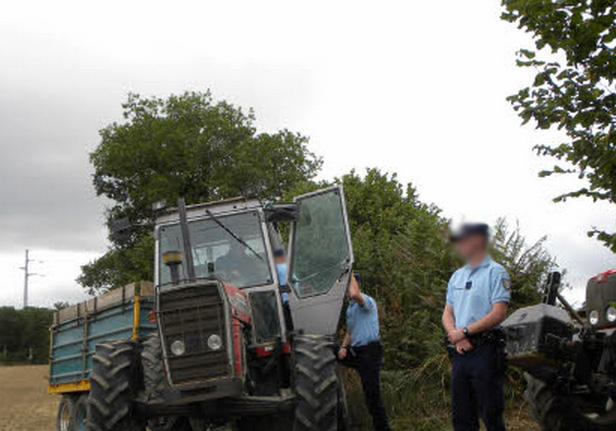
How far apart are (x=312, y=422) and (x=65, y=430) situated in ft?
22.2

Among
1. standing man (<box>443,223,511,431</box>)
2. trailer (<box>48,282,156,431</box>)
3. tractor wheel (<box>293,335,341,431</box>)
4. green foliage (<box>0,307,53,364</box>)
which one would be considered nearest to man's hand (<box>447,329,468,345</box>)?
standing man (<box>443,223,511,431</box>)

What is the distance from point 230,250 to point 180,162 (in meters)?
29.1

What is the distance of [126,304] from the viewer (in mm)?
10039

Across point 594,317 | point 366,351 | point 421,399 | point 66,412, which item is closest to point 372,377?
point 366,351

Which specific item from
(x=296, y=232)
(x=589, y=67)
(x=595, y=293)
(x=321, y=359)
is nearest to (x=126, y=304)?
(x=296, y=232)

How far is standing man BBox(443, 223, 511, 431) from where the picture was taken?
200 inches

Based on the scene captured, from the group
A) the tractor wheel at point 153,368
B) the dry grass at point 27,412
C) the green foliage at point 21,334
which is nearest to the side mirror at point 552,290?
the tractor wheel at point 153,368

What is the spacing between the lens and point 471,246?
510 centimetres

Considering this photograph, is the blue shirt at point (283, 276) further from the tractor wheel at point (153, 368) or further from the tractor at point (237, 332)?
the tractor wheel at point (153, 368)

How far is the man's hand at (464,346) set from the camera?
5148 mm

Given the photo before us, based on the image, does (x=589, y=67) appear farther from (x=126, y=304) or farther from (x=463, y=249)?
(x=126, y=304)

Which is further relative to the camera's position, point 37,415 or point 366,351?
point 37,415

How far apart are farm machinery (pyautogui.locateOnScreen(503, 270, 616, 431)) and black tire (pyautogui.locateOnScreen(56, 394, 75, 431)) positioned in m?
7.25

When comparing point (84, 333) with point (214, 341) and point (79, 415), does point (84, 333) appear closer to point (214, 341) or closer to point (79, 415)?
point (79, 415)
